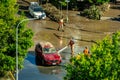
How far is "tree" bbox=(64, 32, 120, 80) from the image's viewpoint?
881 inches

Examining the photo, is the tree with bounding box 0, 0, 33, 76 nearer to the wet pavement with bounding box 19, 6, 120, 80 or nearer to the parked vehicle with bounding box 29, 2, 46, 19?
the wet pavement with bounding box 19, 6, 120, 80

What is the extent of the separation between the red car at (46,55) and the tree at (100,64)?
12.4 meters

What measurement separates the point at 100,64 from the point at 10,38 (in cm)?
1282

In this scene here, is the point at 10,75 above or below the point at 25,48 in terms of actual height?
below

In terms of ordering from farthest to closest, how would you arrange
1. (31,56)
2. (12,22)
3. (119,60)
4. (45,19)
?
(45,19) < (31,56) < (12,22) < (119,60)

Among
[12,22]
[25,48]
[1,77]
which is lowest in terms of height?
[1,77]

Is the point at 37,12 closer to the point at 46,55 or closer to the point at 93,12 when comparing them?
the point at 93,12

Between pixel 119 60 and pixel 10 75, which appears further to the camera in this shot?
pixel 10 75

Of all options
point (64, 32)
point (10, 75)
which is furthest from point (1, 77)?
point (64, 32)

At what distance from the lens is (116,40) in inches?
947

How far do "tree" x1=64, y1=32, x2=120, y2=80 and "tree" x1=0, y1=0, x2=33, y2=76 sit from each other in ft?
32.6

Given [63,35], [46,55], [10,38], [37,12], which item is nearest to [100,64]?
[10,38]

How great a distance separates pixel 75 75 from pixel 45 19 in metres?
32.9

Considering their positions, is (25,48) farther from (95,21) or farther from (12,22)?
(95,21)
